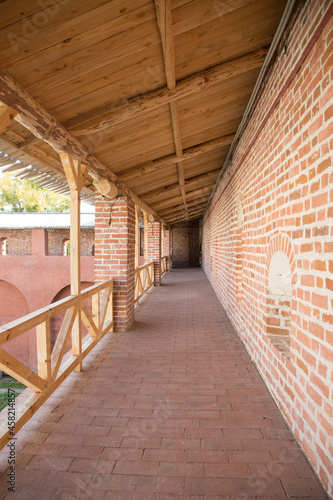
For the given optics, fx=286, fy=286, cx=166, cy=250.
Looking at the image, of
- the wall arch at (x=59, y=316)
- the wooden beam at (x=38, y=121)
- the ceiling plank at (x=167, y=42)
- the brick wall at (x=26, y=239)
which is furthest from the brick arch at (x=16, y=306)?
the ceiling plank at (x=167, y=42)

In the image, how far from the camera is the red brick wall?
1.58m

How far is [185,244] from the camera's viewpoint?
18.3 m

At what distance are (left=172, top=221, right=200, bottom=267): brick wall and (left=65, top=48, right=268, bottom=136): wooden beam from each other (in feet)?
51.4

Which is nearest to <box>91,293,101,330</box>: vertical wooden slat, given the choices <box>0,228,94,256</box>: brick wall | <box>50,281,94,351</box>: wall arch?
<box>50,281,94,351</box>: wall arch

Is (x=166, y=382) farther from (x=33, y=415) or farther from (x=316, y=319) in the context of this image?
(x=316, y=319)

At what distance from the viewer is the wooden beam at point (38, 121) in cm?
181

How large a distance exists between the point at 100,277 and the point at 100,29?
3.51 meters

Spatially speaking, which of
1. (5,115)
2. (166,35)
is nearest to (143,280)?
(5,115)

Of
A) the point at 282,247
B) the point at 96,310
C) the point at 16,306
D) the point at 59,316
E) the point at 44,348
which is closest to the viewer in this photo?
the point at 282,247

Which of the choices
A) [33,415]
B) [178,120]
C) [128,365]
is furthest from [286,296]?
[33,415]

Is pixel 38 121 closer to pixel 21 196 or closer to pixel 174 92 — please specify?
pixel 174 92

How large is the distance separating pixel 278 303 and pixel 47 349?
2.19 m

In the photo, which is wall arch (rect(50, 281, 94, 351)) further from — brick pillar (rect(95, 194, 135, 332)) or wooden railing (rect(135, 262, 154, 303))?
brick pillar (rect(95, 194, 135, 332))

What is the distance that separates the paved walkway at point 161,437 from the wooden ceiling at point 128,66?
7.86 ft
